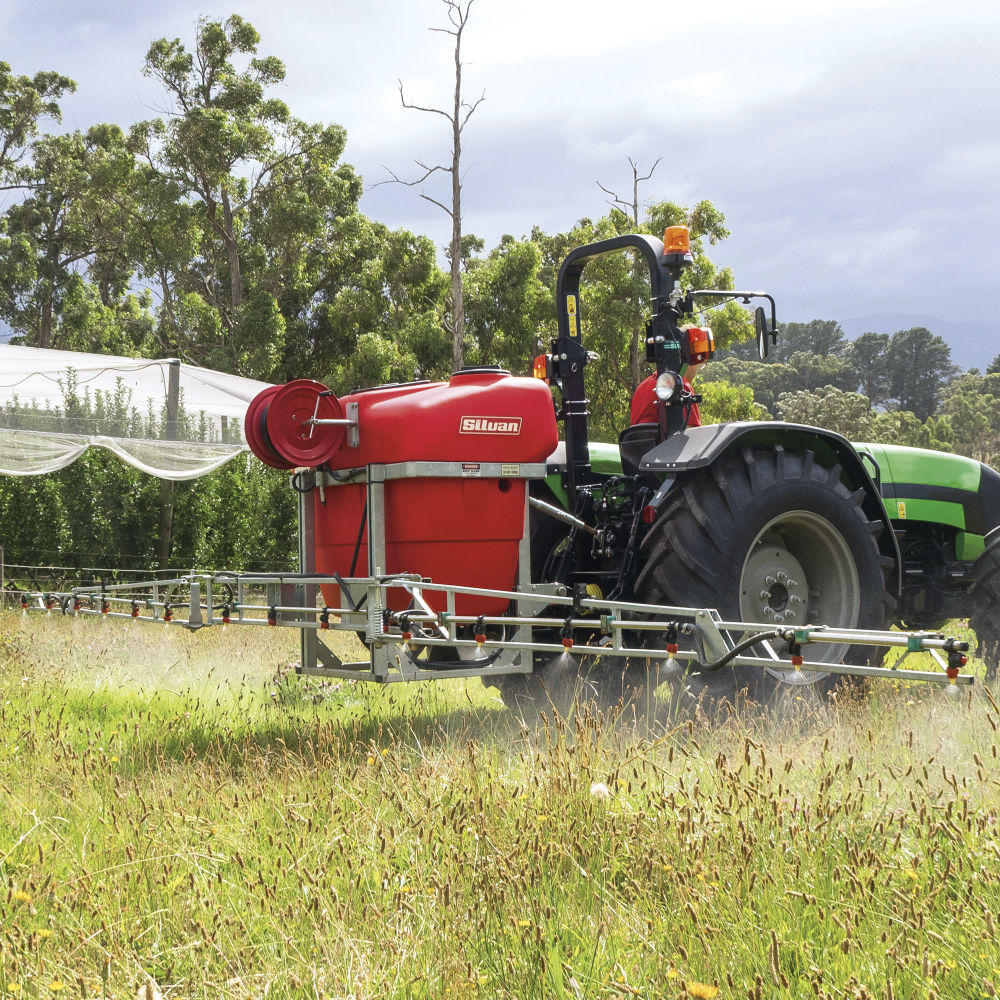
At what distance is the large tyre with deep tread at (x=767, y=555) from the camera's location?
4402 millimetres

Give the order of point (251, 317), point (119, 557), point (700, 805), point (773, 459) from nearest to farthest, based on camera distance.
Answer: point (700, 805)
point (773, 459)
point (119, 557)
point (251, 317)

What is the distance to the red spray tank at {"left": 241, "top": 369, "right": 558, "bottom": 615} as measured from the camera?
4.28 meters

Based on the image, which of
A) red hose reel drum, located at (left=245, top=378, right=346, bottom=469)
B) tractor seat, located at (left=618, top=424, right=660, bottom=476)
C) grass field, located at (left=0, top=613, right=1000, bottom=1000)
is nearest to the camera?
grass field, located at (left=0, top=613, right=1000, bottom=1000)

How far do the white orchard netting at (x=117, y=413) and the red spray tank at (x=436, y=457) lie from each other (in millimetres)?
7450

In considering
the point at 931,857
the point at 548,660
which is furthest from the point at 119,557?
the point at 931,857

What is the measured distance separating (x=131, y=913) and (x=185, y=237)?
26.2 m

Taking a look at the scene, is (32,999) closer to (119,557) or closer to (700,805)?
(700,805)

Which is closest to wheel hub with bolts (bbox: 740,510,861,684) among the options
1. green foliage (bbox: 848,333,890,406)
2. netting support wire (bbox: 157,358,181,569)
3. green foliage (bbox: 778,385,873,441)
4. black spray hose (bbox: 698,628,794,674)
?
black spray hose (bbox: 698,628,794,674)

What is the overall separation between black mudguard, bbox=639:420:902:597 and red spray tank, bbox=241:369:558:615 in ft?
1.68

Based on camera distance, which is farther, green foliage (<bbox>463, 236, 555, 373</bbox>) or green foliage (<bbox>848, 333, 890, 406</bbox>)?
green foliage (<bbox>848, 333, 890, 406</bbox>)

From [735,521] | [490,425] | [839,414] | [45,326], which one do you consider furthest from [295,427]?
[839,414]

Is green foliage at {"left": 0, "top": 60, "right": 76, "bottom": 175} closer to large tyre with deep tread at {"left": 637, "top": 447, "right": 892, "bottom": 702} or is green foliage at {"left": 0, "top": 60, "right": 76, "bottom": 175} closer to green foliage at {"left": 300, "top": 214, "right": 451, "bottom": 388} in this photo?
green foliage at {"left": 300, "top": 214, "right": 451, "bottom": 388}

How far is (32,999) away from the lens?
2.16 meters

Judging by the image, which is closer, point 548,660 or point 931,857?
point 931,857
